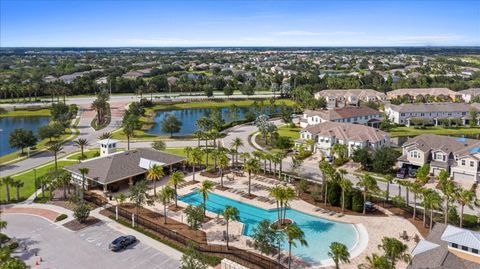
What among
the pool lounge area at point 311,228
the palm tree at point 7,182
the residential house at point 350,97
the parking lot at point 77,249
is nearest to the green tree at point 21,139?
the palm tree at point 7,182

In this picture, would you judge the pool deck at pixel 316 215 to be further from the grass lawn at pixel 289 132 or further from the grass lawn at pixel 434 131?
the grass lawn at pixel 434 131

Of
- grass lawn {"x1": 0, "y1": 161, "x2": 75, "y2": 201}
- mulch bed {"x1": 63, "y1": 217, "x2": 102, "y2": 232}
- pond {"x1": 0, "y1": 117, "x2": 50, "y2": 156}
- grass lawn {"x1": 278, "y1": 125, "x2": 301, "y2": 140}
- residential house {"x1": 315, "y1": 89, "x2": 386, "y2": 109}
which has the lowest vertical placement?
mulch bed {"x1": 63, "y1": 217, "x2": 102, "y2": 232}

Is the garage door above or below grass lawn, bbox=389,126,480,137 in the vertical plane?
below

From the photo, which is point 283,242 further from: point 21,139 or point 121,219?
point 21,139

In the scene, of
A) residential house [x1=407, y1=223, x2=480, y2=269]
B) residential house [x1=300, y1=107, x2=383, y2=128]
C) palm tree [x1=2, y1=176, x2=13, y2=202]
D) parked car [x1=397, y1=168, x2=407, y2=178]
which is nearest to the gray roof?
palm tree [x1=2, y1=176, x2=13, y2=202]

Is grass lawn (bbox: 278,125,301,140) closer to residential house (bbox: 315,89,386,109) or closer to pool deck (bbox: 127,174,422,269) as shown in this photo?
pool deck (bbox: 127,174,422,269)

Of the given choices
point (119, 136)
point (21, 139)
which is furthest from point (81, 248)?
point (119, 136)
